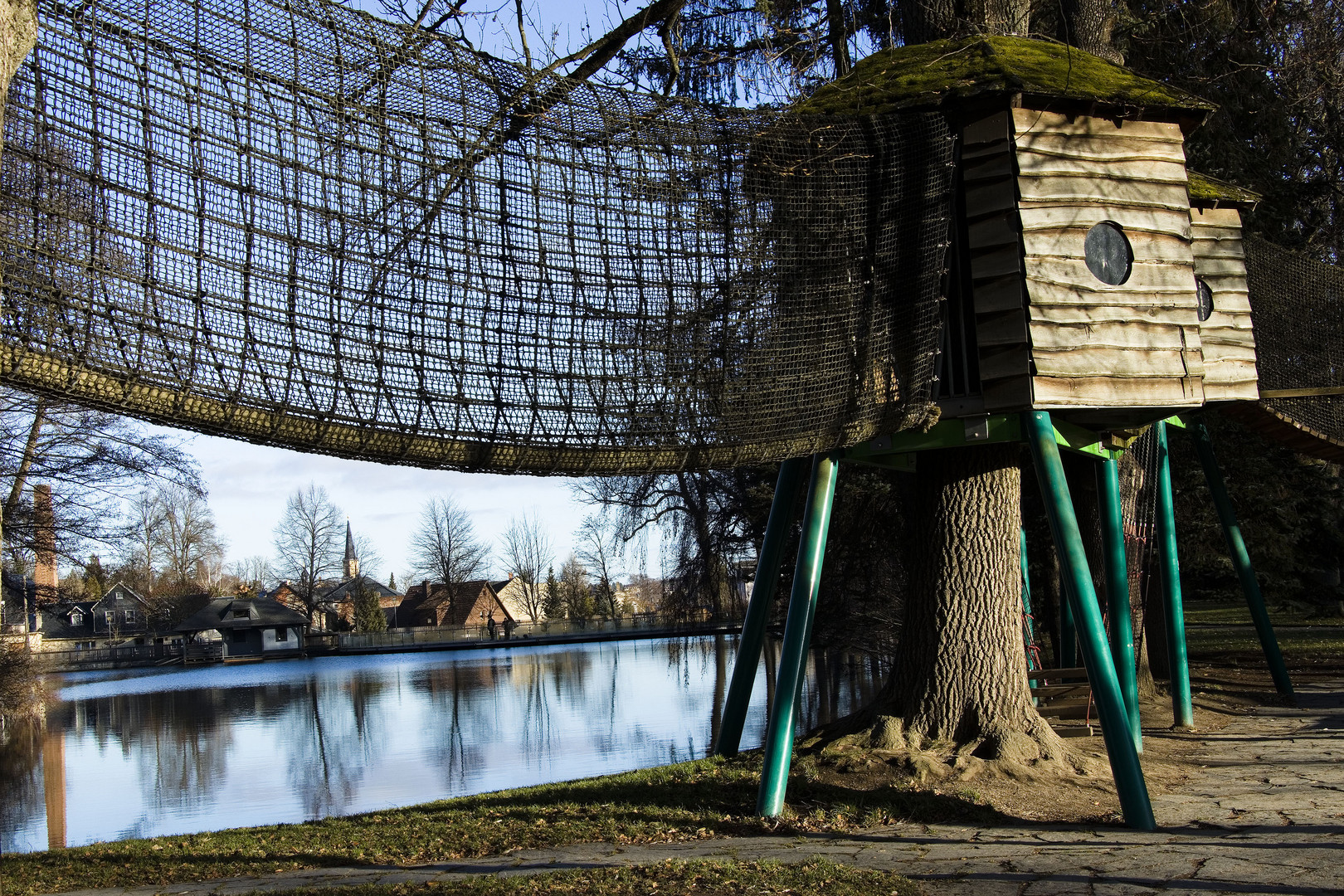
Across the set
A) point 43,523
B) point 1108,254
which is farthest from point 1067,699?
point 43,523

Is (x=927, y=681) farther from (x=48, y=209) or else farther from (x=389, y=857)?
(x=48, y=209)

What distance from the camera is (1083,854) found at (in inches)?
250

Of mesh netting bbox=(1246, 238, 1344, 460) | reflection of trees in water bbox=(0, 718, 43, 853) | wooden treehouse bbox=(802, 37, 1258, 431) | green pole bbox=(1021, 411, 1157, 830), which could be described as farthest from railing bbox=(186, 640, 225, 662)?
green pole bbox=(1021, 411, 1157, 830)

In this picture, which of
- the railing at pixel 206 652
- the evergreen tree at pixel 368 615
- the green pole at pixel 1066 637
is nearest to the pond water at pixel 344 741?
the green pole at pixel 1066 637

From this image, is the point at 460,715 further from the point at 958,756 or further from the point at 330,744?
the point at 958,756

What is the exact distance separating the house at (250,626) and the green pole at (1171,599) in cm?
6493

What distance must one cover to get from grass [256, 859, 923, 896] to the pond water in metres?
8.00

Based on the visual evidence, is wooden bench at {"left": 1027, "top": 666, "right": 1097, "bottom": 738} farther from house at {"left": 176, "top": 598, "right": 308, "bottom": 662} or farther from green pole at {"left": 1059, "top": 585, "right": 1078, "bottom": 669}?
house at {"left": 176, "top": 598, "right": 308, "bottom": 662}

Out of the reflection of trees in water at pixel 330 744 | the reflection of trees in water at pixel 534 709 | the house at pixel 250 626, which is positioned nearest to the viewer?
the reflection of trees in water at pixel 330 744

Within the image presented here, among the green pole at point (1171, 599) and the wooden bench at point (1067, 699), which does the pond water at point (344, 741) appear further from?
the wooden bench at point (1067, 699)

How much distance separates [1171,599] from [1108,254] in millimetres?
5148

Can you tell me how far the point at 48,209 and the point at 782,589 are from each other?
16.6 metres

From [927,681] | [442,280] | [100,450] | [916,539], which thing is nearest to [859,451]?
[916,539]

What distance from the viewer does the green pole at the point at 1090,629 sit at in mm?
7094
